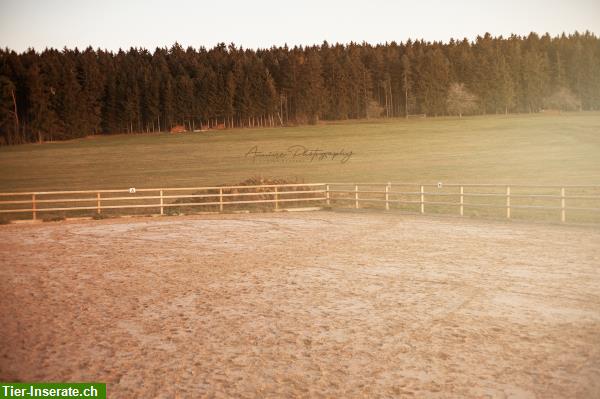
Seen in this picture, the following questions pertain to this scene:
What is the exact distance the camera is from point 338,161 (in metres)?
54.7

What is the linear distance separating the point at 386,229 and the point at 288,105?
78685mm

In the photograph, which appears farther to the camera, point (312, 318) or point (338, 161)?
point (338, 161)

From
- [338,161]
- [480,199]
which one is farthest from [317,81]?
[480,199]

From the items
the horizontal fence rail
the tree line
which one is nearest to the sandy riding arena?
the horizontal fence rail

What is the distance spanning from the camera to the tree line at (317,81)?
87.1m

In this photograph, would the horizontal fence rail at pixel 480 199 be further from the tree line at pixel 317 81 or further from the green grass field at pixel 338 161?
the tree line at pixel 317 81

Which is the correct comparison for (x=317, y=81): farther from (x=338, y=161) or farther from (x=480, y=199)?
(x=480, y=199)

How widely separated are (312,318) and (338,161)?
47360mm

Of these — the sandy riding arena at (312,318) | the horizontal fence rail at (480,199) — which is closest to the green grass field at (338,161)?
the horizontal fence rail at (480,199)

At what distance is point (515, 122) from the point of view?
7744 cm

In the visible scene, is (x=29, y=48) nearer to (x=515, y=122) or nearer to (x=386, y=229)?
Answer: (x=515, y=122)

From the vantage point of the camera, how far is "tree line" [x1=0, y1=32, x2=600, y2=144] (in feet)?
286

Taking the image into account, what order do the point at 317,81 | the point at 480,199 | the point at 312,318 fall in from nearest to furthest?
the point at 312,318, the point at 480,199, the point at 317,81

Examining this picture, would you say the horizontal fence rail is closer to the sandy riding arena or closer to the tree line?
the sandy riding arena
